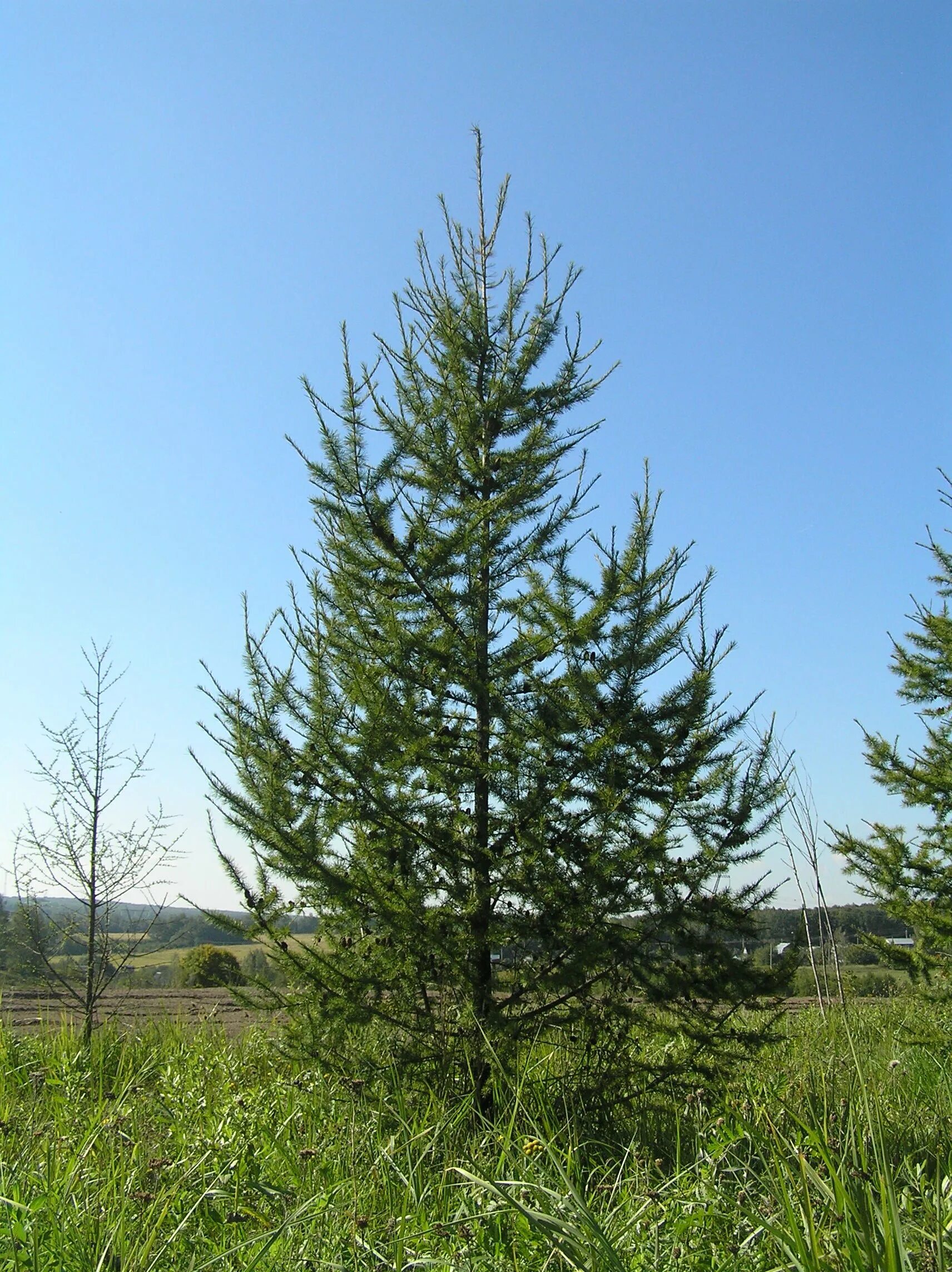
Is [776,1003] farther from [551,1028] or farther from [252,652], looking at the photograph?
[252,652]

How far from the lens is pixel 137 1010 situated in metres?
10.6

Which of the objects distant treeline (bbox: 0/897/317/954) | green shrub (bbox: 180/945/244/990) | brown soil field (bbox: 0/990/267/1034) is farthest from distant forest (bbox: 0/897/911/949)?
green shrub (bbox: 180/945/244/990)

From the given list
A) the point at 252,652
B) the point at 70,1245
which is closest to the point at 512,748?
the point at 252,652

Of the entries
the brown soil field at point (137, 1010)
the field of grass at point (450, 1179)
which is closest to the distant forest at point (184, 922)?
the brown soil field at point (137, 1010)

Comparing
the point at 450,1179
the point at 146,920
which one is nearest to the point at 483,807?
the point at 450,1179

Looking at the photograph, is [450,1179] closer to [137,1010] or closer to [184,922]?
[184,922]

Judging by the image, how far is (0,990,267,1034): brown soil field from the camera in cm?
884

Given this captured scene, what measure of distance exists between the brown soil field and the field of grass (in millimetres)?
2701

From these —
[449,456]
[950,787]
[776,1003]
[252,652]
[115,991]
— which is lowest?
[115,991]

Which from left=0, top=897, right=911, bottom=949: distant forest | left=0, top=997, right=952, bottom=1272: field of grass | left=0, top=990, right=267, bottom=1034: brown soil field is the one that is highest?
left=0, top=897, right=911, bottom=949: distant forest

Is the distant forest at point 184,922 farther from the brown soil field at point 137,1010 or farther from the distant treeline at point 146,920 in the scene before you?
the brown soil field at point 137,1010

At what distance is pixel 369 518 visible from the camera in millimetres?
5617

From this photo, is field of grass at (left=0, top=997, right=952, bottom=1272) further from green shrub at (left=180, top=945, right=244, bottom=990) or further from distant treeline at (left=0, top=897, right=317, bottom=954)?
green shrub at (left=180, top=945, right=244, bottom=990)

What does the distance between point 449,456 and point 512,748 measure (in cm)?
201
